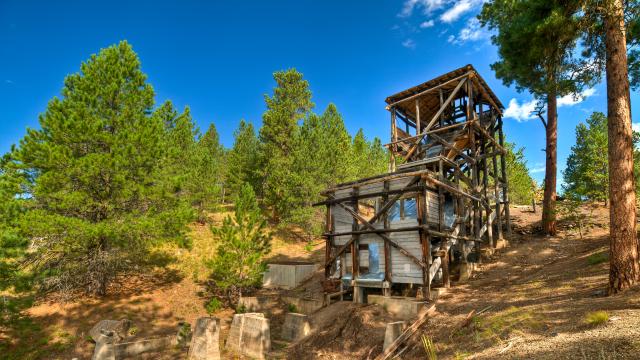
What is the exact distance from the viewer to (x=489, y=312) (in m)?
10.0

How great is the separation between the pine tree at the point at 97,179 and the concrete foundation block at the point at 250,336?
717cm

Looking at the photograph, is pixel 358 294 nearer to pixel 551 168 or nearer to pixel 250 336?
pixel 250 336

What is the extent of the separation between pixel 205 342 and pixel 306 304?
5.90 m

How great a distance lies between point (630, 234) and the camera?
876cm

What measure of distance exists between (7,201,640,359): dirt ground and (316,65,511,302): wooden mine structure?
1.49m

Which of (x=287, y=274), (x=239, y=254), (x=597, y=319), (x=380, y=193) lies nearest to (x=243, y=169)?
(x=287, y=274)

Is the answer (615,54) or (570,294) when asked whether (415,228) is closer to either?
(570,294)

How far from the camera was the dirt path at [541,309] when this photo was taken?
6.14 m

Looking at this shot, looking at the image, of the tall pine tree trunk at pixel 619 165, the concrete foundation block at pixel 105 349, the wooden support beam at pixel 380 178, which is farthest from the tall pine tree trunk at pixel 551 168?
the concrete foundation block at pixel 105 349

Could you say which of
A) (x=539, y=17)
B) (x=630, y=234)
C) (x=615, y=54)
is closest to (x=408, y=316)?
(x=630, y=234)

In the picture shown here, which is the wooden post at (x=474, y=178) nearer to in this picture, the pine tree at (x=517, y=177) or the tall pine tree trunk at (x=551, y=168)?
the tall pine tree trunk at (x=551, y=168)

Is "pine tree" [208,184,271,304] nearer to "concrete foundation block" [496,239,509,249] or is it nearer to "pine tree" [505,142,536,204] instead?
"concrete foundation block" [496,239,509,249]

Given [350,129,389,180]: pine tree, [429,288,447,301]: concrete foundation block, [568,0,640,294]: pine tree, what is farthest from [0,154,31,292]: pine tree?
[350,129,389,180]: pine tree

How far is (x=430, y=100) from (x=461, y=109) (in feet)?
7.14
